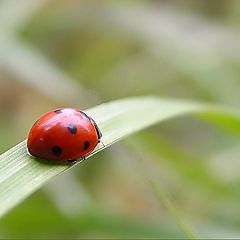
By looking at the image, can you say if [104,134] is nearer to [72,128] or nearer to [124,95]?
[72,128]

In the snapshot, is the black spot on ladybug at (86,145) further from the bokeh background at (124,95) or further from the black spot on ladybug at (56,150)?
the bokeh background at (124,95)

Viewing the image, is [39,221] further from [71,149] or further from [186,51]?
[186,51]

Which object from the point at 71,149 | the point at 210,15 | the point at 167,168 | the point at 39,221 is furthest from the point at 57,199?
the point at 210,15

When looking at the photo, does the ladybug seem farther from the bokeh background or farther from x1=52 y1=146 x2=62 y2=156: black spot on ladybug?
the bokeh background

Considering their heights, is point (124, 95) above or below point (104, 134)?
above

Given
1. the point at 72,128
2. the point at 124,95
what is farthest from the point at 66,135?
the point at 124,95

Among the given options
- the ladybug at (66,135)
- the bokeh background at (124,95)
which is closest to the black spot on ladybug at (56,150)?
the ladybug at (66,135)
